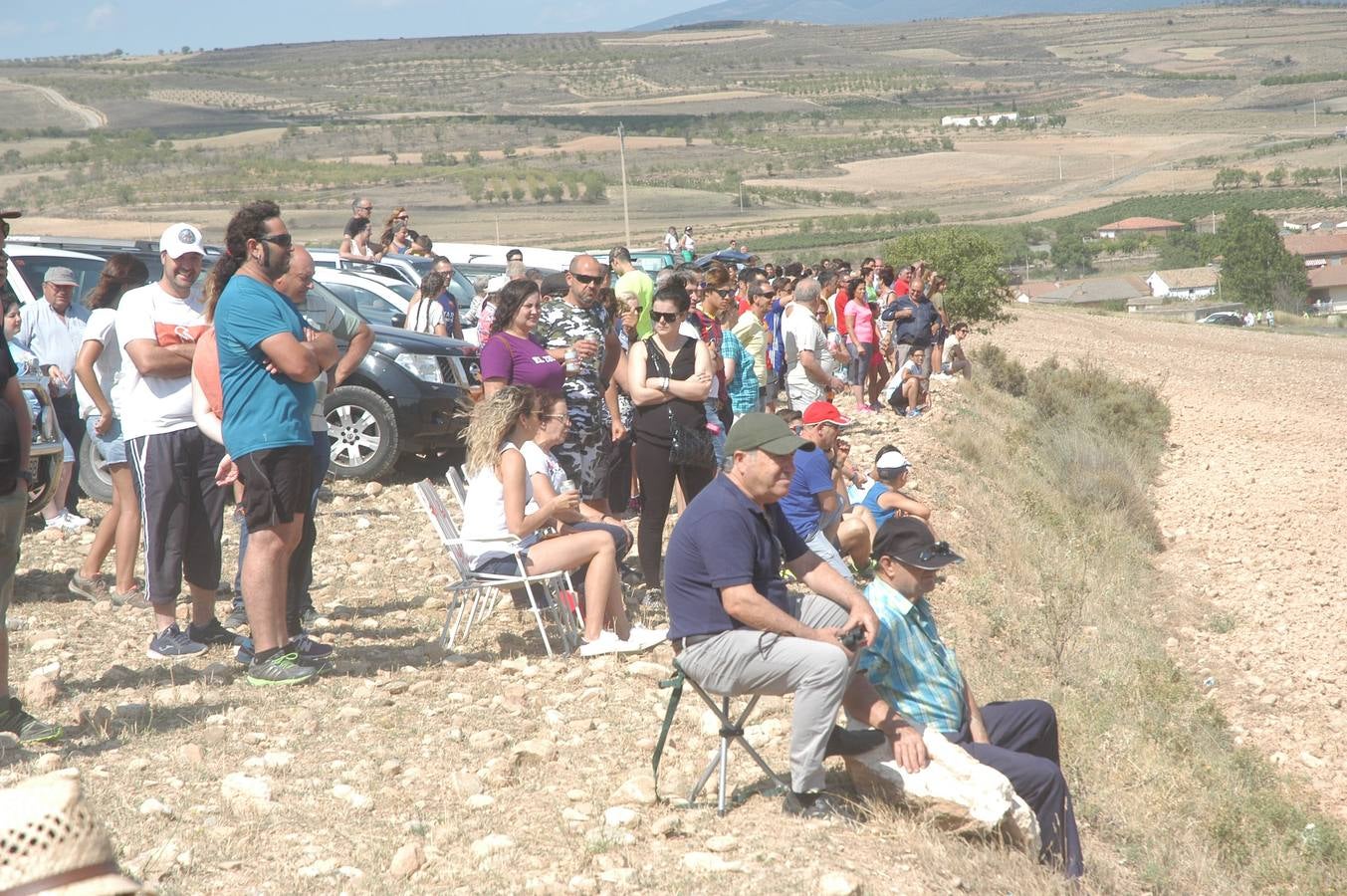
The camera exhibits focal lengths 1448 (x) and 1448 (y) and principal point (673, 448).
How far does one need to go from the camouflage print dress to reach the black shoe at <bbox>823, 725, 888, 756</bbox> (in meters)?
3.13

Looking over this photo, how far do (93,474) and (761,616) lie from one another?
23.1ft

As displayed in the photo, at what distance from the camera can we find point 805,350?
463 inches

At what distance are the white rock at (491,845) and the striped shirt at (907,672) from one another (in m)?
1.41

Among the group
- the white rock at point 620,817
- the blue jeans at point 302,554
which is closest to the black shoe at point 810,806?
the white rock at point 620,817

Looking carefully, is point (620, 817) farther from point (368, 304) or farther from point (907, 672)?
point (368, 304)

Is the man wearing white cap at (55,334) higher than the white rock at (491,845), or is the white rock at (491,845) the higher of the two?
the man wearing white cap at (55,334)

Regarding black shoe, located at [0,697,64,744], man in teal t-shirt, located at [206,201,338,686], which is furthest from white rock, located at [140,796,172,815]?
man in teal t-shirt, located at [206,201,338,686]

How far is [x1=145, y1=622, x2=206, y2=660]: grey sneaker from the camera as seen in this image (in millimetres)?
6793

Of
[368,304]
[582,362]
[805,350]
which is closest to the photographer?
[582,362]

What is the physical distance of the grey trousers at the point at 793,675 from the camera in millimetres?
4934

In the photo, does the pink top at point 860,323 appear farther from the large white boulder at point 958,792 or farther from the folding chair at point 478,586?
the large white boulder at point 958,792

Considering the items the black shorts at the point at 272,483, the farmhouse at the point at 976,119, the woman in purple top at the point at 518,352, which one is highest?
the woman in purple top at the point at 518,352

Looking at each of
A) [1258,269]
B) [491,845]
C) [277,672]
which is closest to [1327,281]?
[1258,269]

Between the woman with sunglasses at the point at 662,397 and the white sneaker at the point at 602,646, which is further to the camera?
the woman with sunglasses at the point at 662,397
